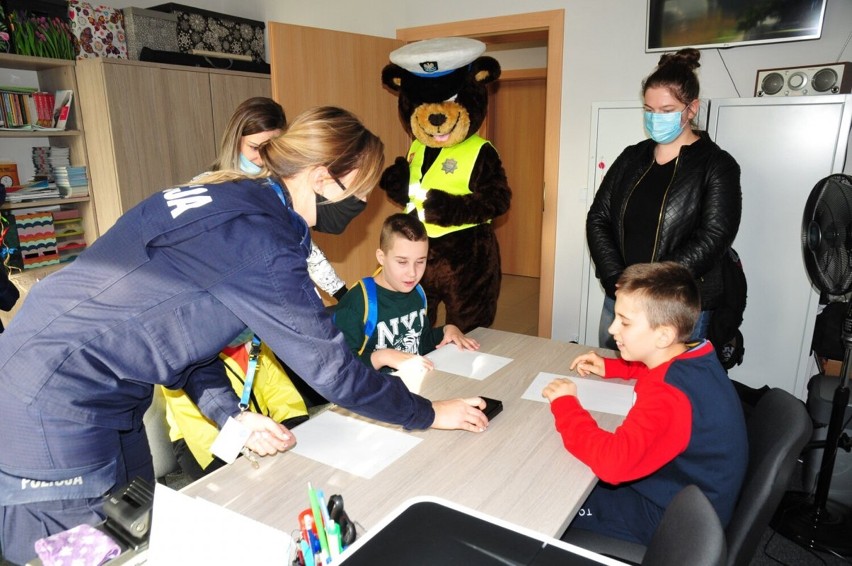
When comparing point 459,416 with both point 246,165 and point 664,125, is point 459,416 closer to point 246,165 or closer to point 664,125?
point 246,165

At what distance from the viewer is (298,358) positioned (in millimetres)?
1050

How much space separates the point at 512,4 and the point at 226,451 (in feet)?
10.4

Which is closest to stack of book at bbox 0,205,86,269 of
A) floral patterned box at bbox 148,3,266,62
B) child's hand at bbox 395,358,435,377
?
floral patterned box at bbox 148,3,266,62

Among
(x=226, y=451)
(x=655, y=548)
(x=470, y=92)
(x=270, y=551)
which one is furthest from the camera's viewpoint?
(x=470, y=92)

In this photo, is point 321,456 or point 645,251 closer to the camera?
point 321,456

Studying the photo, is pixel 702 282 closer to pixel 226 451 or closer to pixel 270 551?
pixel 226 451

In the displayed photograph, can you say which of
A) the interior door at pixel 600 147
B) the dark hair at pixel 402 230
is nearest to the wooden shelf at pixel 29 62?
the dark hair at pixel 402 230

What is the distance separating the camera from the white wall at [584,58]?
2.80 m

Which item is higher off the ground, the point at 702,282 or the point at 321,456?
the point at 702,282

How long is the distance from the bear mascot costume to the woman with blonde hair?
1884mm

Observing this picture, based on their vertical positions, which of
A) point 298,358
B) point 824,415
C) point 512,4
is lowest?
point 824,415

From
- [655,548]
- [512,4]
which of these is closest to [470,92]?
[512,4]

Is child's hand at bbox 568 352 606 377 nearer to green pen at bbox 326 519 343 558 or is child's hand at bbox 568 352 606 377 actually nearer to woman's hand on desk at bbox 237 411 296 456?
woman's hand on desk at bbox 237 411 296 456

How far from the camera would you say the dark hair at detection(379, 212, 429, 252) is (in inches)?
79.9
